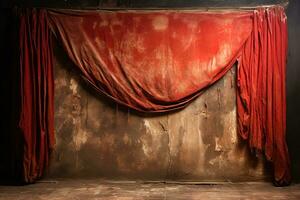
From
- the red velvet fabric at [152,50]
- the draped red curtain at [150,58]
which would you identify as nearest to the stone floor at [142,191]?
the draped red curtain at [150,58]

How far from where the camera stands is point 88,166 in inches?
177

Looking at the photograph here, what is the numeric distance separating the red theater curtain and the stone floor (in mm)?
358

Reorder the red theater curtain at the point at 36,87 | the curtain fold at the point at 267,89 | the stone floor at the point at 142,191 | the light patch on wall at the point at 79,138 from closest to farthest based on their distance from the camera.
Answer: the stone floor at the point at 142,191 < the curtain fold at the point at 267,89 < the red theater curtain at the point at 36,87 < the light patch on wall at the point at 79,138

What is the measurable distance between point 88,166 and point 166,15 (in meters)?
2.20

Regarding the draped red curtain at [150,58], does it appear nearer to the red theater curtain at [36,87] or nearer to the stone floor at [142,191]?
the red theater curtain at [36,87]

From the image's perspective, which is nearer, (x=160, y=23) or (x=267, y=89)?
(x=267, y=89)

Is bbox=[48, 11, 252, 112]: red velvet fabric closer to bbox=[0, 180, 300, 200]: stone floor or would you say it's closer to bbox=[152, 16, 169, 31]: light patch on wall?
bbox=[152, 16, 169, 31]: light patch on wall

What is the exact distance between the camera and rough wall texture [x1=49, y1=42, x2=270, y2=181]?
4410 millimetres

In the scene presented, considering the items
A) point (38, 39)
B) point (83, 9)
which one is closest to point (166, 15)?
point (83, 9)

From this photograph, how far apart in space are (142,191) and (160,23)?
2.09 m

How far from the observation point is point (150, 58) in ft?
14.4

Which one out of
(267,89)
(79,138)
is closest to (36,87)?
(79,138)

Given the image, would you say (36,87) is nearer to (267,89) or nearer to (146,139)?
(146,139)

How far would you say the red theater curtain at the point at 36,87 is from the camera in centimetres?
431
